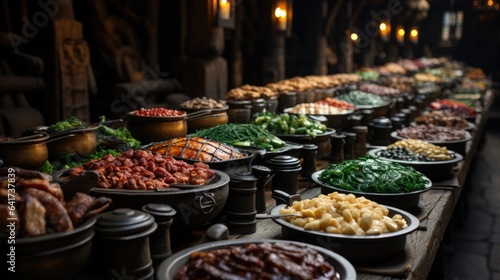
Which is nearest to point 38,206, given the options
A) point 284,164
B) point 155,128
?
point 284,164

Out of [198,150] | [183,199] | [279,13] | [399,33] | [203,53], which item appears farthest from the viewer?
[399,33]

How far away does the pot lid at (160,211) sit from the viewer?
2090mm

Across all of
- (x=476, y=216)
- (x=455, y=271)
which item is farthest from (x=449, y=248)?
(x=476, y=216)

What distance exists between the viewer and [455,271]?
18.0 ft

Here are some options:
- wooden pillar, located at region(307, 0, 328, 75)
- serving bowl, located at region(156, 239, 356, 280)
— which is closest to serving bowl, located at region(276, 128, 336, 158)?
serving bowl, located at region(156, 239, 356, 280)

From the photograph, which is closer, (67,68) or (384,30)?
(67,68)

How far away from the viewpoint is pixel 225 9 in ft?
23.8

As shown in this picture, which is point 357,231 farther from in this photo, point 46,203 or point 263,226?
point 46,203

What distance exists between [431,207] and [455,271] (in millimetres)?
2378

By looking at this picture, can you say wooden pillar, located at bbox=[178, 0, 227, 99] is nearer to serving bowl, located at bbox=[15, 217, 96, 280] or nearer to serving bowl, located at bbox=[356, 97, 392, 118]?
serving bowl, located at bbox=[356, 97, 392, 118]

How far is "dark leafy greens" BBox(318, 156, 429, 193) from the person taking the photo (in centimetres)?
320

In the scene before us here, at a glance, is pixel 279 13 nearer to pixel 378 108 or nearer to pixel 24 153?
pixel 378 108

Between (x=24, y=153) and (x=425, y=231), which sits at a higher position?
(x=24, y=153)

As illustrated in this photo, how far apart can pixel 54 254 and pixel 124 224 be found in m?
0.29
